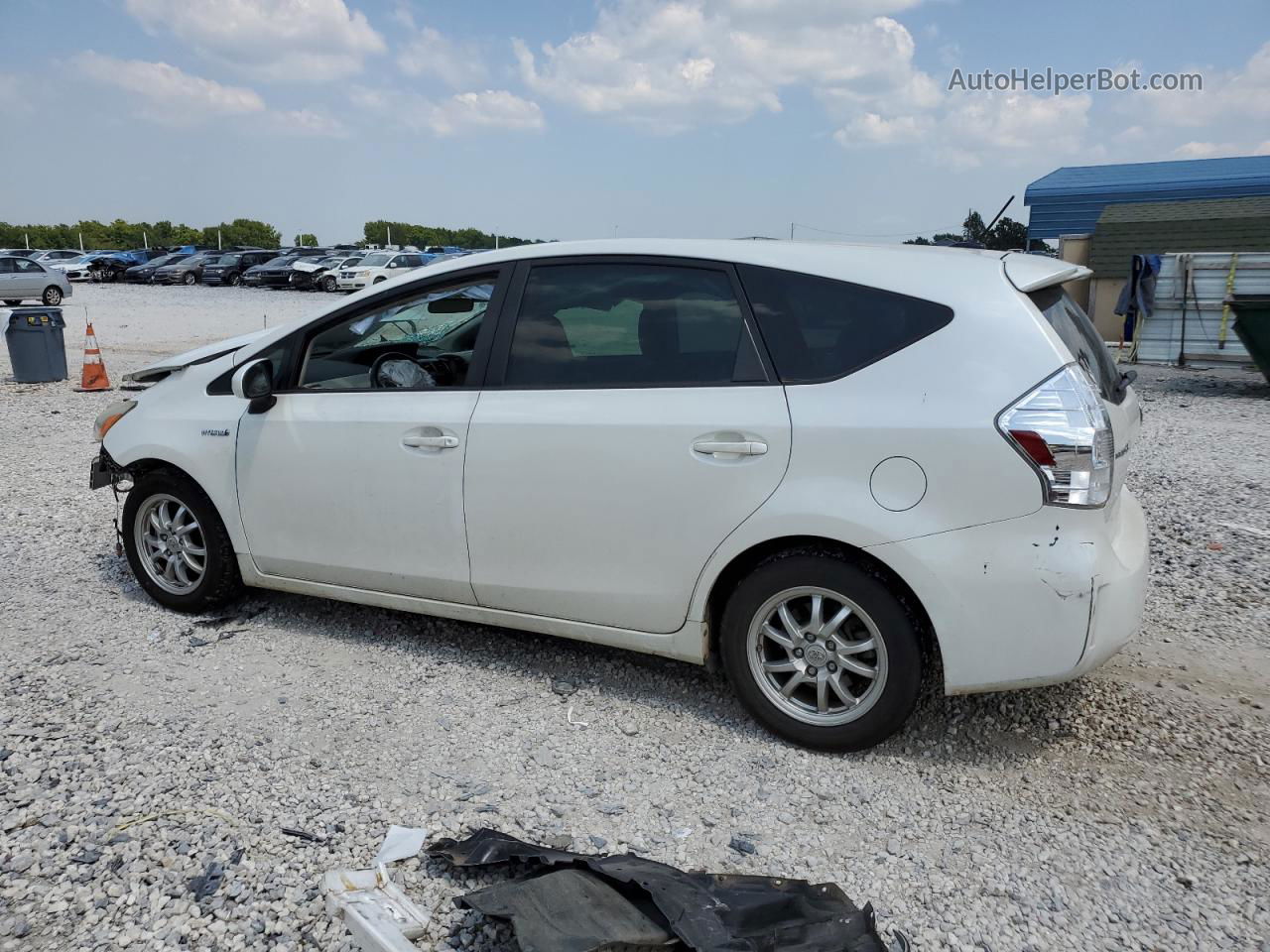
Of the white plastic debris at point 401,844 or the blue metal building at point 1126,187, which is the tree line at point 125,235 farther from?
the white plastic debris at point 401,844

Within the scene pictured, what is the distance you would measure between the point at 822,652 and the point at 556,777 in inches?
39.6

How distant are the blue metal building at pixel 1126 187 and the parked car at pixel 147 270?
3551cm

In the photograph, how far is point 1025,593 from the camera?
316cm

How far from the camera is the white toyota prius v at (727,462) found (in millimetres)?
3188

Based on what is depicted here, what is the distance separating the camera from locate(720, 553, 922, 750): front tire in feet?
11.0

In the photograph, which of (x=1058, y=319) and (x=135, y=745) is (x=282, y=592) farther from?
(x=1058, y=319)

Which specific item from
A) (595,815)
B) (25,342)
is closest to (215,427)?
(595,815)

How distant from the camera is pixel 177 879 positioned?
2.87m

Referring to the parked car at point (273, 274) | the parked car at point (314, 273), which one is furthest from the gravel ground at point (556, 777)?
the parked car at point (273, 274)

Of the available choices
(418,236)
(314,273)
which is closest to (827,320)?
(314,273)

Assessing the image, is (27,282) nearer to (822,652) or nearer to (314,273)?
(314,273)

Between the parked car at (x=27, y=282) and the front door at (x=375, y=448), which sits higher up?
the parked car at (x=27, y=282)

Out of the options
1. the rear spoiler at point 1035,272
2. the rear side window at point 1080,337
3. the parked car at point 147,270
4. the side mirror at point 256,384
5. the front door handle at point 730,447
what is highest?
the parked car at point 147,270

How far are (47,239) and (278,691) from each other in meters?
89.1
